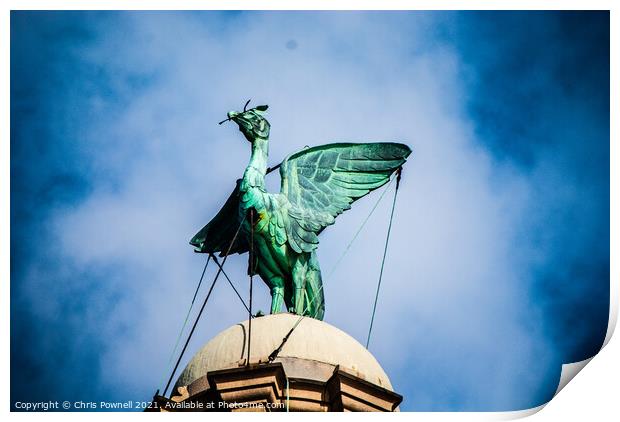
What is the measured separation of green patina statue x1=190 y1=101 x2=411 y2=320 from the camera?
2688cm

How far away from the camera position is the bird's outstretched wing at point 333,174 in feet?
90.7

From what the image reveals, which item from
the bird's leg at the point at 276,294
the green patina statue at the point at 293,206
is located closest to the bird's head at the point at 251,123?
the green patina statue at the point at 293,206

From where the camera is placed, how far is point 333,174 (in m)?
28.2

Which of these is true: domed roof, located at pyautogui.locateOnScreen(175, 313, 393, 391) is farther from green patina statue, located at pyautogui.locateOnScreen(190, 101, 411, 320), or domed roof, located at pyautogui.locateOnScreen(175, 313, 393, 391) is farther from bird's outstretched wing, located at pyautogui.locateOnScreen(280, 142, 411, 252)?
bird's outstretched wing, located at pyautogui.locateOnScreen(280, 142, 411, 252)

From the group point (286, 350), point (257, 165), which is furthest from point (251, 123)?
point (286, 350)

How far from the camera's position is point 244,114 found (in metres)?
27.6

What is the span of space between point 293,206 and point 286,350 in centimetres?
360

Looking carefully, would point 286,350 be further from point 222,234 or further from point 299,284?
point 222,234

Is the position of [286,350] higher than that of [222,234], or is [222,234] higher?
[222,234]

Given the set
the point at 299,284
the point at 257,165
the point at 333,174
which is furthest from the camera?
the point at 333,174

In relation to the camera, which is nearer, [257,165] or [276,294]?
[276,294]

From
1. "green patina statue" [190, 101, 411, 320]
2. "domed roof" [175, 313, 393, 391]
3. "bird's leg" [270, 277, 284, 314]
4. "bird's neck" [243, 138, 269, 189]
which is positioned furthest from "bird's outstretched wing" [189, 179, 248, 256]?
"domed roof" [175, 313, 393, 391]
